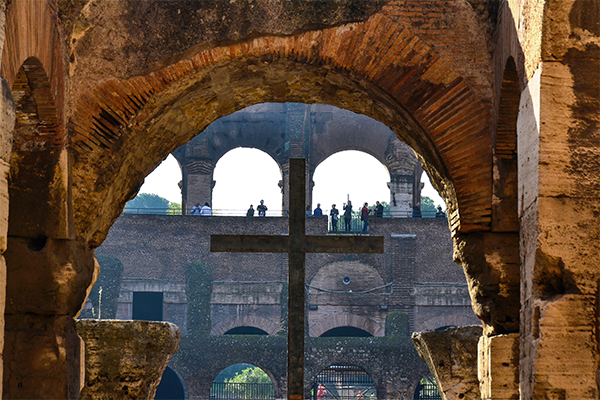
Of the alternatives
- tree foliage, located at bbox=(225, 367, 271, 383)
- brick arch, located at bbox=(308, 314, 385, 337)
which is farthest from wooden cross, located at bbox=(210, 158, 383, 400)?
tree foliage, located at bbox=(225, 367, 271, 383)

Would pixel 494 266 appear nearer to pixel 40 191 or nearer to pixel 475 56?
pixel 475 56

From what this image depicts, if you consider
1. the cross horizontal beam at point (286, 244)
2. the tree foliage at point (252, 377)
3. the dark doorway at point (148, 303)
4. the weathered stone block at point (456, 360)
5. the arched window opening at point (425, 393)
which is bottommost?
the tree foliage at point (252, 377)

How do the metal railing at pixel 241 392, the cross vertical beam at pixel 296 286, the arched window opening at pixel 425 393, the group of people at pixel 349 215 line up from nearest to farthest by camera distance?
the cross vertical beam at pixel 296 286
the arched window opening at pixel 425 393
the metal railing at pixel 241 392
the group of people at pixel 349 215

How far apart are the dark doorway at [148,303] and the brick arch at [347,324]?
4225mm

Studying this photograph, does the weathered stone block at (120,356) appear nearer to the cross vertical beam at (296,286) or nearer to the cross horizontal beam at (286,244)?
the cross horizontal beam at (286,244)

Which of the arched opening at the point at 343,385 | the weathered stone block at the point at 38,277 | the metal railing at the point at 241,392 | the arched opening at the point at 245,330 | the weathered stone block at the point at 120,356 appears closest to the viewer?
the weathered stone block at the point at 38,277

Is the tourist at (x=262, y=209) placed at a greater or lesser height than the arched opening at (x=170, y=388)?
greater

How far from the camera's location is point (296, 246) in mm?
5828

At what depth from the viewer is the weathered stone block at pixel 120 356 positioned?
5.52 metres

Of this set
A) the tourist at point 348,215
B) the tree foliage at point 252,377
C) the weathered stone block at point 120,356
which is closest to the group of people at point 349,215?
the tourist at point 348,215

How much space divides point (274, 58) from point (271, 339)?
1373cm

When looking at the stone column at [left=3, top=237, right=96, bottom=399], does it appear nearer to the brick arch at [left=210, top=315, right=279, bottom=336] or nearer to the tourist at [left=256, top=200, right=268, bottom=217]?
the brick arch at [left=210, top=315, right=279, bottom=336]

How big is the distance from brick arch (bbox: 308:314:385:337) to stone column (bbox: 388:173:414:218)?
9.93 feet

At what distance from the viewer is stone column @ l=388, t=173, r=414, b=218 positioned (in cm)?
2075
